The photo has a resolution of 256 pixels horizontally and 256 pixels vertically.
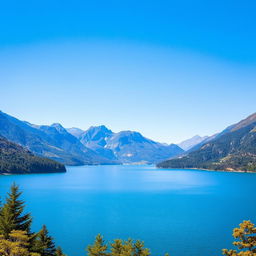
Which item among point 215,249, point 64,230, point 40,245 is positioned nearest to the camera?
point 40,245

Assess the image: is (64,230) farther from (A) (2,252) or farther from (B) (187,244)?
(A) (2,252)

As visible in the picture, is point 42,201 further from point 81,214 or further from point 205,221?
point 205,221

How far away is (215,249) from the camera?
194 feet

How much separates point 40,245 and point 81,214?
197ft

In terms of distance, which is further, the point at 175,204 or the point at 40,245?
the point at 175,204

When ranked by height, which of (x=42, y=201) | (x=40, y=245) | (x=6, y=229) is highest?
(x=6, y=229)

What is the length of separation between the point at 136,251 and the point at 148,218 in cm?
5671

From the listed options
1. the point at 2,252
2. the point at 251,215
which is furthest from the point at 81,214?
the point at 2,252

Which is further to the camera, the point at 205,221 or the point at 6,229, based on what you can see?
the point at 205,221

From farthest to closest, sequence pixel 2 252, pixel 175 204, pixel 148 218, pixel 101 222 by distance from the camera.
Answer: pixel 175 204 → pixel 148 218 → pixel 101 222 → pixel 2 252

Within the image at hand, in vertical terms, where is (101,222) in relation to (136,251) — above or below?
below

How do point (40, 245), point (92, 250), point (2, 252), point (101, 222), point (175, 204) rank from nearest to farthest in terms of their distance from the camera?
point (2, 252) < point (92, 250) < point (40, 245) < point (101, 222) < point (175, 204)

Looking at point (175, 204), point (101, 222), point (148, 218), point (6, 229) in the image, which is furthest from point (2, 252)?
point (175, 204)

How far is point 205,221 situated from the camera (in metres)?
86.1
